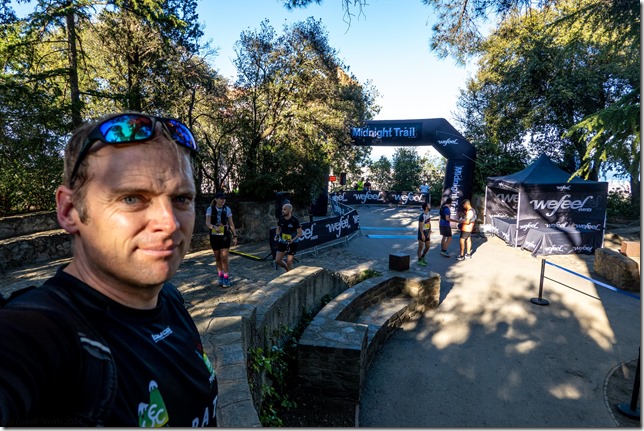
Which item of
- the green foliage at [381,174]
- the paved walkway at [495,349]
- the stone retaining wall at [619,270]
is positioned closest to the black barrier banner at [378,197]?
the green foliage at [381,174]

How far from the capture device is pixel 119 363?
966 millimetres

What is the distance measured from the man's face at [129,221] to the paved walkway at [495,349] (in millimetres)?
4247

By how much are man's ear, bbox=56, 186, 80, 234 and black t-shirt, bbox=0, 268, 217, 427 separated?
5.6 inches

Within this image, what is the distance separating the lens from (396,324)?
681cm

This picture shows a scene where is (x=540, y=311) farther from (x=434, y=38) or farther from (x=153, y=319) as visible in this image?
(x=153, y=319)

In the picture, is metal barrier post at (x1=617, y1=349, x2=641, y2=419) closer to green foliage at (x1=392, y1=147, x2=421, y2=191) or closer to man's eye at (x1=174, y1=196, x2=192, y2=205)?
man's eye at (x1=174, y1=196, x2=192, y2=205)

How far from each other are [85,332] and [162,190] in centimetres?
44

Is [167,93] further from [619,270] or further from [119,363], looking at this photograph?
[619,270]

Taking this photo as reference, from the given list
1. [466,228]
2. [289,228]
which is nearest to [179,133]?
[289,228]

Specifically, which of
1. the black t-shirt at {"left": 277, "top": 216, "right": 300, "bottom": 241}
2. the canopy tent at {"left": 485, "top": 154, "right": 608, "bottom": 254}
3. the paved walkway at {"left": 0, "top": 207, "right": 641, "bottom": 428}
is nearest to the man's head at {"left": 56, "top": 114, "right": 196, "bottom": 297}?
the paved walkway at {"left": 0, "top": 207, "right": 641, "bottom": 428}

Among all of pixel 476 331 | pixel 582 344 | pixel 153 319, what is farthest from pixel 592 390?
pixel 153 319

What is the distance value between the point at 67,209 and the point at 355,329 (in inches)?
176

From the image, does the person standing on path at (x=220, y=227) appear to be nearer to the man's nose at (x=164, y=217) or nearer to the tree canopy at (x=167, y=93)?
the tree canopy at (x=167, y=93)

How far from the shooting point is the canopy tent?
475 inches
